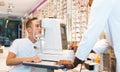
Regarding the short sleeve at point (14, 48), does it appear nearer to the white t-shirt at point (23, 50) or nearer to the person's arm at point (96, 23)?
the white t-shirt at point (23, 50)

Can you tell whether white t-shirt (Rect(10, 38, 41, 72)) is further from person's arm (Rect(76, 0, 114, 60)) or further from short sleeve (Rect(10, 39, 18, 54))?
person's arm (Rect(76, 0, 114, 60))

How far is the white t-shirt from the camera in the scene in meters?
2.13

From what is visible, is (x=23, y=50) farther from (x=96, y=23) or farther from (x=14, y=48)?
(x=96, y=23)

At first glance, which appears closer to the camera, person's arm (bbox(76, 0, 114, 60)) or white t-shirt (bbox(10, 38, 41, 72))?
person's arm (bbox(76, 0, 114, 60))

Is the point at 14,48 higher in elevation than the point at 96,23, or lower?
lower

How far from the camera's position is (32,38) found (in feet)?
7.27

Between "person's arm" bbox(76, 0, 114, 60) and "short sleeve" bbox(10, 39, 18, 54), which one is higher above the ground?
"person's arm" bbox(76, 0, 114, 60)

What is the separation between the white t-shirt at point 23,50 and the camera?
2135 mm

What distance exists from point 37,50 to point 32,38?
0.15 meters

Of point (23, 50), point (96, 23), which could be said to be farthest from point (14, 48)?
point (96, 23)

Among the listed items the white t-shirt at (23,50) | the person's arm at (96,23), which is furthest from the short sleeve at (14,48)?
the person's arm at (96,23)

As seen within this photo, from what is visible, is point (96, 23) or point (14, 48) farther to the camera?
point (14, 48)

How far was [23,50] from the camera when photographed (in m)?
2.19

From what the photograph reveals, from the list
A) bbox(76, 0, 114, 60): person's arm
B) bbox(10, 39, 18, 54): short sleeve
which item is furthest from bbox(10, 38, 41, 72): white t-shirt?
bbox(76, 0, 114, 60): person's arm
